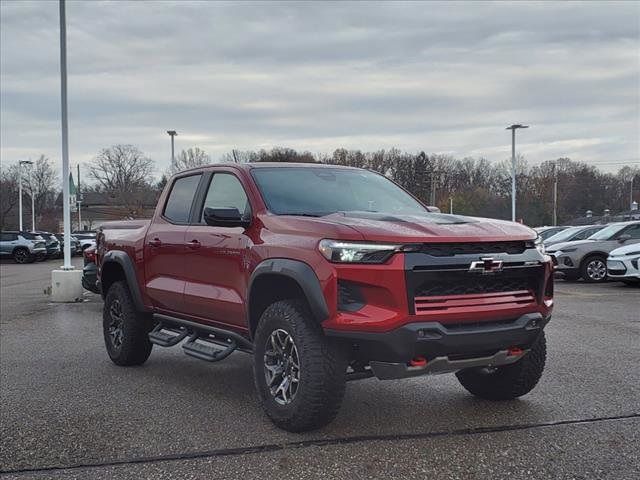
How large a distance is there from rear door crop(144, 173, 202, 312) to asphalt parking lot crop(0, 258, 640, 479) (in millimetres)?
819

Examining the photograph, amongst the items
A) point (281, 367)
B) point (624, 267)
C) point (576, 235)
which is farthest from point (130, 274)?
point (576, 235)

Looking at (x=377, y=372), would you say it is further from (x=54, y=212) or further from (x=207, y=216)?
(x=54, y=212)

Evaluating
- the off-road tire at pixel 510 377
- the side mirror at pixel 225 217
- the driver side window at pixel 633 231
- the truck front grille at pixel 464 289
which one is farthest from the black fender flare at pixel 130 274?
the driver side window at pixel 633 231

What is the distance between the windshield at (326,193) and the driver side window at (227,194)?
0.18m

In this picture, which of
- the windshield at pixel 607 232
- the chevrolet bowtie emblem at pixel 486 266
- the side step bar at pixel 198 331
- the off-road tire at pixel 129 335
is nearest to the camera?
the chevrolet bowtie emblem at pixel 486 266

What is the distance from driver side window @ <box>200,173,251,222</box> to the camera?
17.3 ft

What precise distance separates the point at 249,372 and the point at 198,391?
89cm

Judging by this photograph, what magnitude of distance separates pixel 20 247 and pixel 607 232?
26445 mm

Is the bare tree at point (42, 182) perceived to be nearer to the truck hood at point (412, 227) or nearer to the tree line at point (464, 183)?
the tree line at point (464, 183)

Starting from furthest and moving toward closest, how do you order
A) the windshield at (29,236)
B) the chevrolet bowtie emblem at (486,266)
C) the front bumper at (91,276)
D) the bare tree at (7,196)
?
1. the bare tree at (7,196)
2. the windshield at (29,236)
3. the front bumper at (91,276)
4. the chevrolet bowtie emblem at (486,266)

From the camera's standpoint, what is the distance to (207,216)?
4.94 meters

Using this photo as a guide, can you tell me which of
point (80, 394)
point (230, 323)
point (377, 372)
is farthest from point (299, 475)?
point (80, 394)

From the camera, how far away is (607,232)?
1677cm

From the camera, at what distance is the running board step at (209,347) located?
5281 mm
